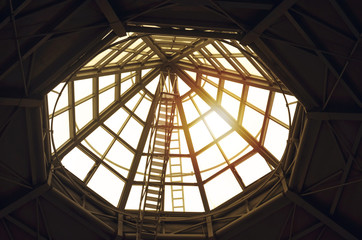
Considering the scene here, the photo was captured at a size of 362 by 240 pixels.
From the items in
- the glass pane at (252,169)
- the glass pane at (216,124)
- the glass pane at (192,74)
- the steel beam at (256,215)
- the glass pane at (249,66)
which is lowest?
the steel beam at (256,215)

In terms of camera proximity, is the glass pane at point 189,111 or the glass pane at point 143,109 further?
the glass pane at point 189,111

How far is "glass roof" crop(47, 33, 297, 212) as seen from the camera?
68.6ft

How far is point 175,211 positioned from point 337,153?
9670mm

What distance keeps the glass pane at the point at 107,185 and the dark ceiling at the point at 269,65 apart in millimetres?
831

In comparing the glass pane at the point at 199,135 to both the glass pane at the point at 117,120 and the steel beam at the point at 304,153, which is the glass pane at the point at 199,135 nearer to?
the glass pane at the point at 117,120

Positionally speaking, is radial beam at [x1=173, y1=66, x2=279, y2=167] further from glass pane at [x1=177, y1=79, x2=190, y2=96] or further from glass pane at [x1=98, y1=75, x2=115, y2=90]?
glass pane at [x1=98, y1=75, x2=115, y2=90]

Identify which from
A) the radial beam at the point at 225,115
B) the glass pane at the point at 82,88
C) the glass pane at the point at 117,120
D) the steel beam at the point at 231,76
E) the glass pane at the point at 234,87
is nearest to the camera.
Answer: the glass pane at the point at 82,88

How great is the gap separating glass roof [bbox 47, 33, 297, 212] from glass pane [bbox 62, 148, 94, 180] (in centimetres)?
5

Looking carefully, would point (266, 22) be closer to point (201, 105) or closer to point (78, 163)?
point (201, 105)

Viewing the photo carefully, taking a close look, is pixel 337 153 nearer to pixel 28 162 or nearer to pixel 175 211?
pixel 175 211

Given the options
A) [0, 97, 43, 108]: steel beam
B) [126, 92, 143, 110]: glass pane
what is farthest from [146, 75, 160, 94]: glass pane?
[0, 97, 43, 108]: steel beam

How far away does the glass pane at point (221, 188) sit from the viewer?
2288 centimetres

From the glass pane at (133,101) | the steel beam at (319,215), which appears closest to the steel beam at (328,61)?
the steel beam at (319,215)

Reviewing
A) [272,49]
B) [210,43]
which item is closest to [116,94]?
[210,43]
